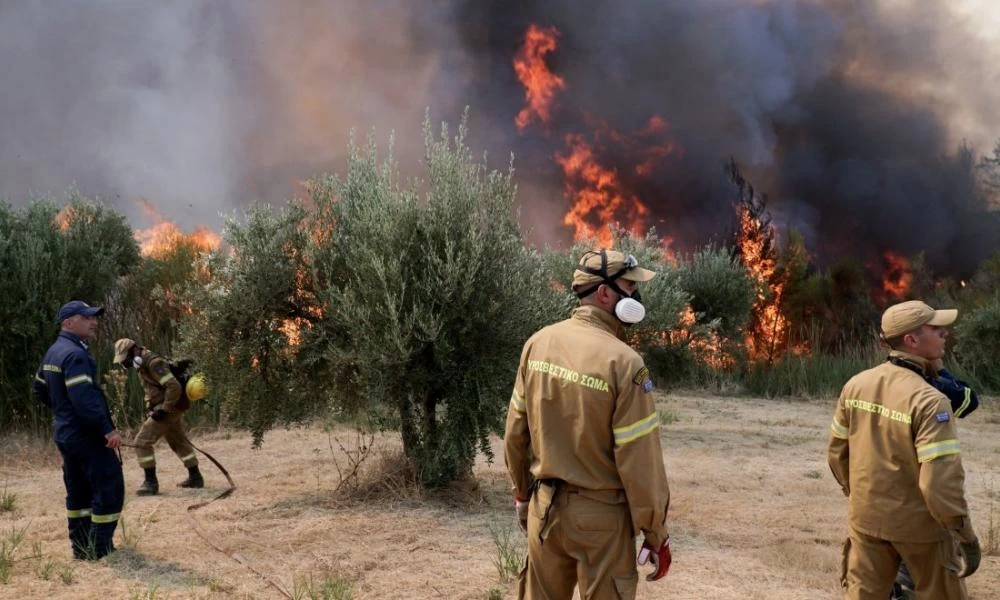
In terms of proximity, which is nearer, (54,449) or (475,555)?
(475,555)

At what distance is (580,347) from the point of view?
3.60m

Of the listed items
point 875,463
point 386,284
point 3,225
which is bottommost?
point 875,463

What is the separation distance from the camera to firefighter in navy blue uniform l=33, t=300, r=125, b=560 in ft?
21.1

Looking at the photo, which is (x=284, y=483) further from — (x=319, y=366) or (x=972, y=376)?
(x=972, y=376)

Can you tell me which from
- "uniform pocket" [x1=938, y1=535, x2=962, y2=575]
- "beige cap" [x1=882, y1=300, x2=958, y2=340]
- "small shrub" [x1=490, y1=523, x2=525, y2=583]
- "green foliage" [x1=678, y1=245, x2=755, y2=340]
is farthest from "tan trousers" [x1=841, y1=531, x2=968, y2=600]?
"green foliage" [x1=678, y1=245, x2=755, y2=340]

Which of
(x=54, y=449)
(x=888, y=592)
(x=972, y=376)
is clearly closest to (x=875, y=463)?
(x=888, y=592)

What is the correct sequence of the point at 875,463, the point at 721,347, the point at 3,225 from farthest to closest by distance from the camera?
the point at 721,347 → the point at 3,225 → the point at 875,463

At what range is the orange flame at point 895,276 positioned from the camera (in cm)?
3294

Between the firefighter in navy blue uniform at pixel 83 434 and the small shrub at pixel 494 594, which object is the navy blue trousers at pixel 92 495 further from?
the small shrub at pixel 494 594

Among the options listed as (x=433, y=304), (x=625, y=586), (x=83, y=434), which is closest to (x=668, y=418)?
(x=433, y=304)

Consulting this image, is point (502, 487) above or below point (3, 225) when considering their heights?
below

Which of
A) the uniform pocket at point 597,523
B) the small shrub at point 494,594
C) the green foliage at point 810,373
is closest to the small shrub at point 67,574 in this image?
the small shrub at point 494,594

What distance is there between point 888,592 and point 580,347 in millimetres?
2120

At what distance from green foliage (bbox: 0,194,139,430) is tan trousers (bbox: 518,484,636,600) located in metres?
12.0
